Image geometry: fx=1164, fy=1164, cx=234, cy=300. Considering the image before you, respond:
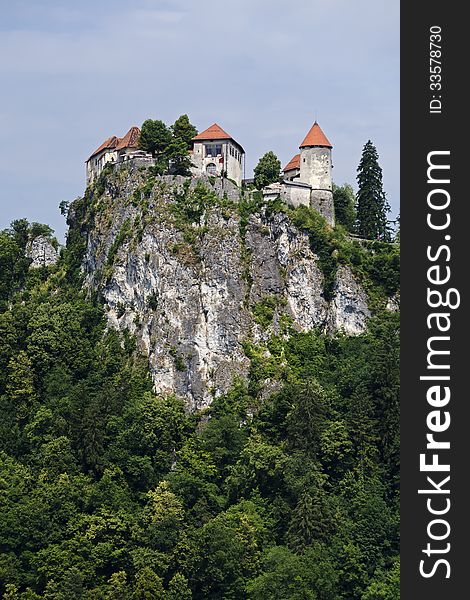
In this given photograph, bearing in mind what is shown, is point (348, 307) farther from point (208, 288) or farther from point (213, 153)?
point (213, 153)

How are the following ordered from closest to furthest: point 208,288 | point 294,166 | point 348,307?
point 208,288 → point 348,307 → point 294,166

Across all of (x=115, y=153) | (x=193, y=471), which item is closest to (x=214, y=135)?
(x=115, y=153)

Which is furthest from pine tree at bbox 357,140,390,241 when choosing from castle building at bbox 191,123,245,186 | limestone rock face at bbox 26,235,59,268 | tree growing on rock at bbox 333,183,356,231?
limestone rock face at bbox 26,235,59,268

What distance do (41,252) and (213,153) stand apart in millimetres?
19657

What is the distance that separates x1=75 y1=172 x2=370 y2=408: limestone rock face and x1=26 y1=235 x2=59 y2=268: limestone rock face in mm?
12350

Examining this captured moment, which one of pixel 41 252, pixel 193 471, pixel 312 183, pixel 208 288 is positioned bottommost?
pixel 193 471

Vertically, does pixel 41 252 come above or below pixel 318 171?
below

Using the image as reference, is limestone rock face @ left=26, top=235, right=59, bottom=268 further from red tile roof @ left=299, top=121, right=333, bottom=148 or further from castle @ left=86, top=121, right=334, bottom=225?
red tile roof @ left=299, top=121, right=333, bottom=148

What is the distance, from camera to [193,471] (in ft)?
249

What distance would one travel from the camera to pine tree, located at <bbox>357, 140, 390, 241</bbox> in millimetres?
93750

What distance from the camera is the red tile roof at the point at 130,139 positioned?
9544 cm

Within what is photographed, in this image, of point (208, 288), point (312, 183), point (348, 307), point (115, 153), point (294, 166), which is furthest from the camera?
point (115, 153)

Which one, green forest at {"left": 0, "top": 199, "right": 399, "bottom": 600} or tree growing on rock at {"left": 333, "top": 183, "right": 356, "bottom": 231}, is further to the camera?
tree growing on rock at {"left": 333, "top": 183, "right": 356, "bottom": 231}

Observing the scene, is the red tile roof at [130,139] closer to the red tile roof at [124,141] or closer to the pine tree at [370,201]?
the red tile roof at [124,141]
